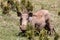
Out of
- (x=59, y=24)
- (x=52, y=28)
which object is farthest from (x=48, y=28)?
(x=59, y=24)

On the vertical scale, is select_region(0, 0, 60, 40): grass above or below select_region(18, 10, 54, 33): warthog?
below

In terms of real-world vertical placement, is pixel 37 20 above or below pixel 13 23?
above

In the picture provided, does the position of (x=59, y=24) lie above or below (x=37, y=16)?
below

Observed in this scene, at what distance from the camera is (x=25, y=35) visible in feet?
39.8

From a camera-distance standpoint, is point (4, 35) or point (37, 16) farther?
point (37, 16)

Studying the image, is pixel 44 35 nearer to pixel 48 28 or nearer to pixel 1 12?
pixel 48 28

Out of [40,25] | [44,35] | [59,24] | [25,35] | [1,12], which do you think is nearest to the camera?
[44,35]

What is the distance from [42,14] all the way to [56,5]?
6.89 m

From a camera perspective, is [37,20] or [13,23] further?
[13,23]

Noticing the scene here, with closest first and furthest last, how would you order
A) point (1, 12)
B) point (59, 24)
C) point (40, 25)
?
point (40, 25), point (59, 24), point (1, 12)

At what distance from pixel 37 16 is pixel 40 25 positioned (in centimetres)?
44

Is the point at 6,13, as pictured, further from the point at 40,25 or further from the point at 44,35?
the point at 44,35

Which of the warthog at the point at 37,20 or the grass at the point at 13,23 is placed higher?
the warthog at the point at 37,20

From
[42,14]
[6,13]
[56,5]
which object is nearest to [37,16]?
[42,14]
